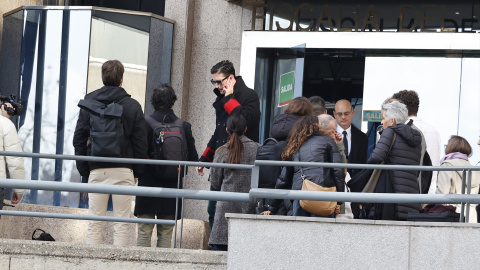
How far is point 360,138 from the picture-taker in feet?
32.8

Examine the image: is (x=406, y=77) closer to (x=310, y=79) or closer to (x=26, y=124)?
(x=310, y=79)

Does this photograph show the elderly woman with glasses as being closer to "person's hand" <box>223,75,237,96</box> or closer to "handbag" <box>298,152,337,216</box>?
"handbag" <box>298,152,337,216</box>

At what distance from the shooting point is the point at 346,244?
7.21 m

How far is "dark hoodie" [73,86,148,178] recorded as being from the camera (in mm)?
8742

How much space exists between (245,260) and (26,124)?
681 cm

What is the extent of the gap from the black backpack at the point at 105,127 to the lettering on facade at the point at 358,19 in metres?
5.30

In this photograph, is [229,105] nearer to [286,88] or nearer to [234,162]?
[234,162]

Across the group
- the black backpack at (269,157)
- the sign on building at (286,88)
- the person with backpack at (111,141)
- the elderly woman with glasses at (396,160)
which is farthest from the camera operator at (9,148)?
the sign on building at (286,88)

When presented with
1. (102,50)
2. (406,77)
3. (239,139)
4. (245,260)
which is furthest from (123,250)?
(406,77)

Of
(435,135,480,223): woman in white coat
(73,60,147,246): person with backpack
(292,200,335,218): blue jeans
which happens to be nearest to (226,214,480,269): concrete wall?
(292,200,335,218): blue jeans

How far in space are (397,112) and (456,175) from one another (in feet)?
3.86

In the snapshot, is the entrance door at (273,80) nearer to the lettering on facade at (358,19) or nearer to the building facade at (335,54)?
the building facade at (335,54)

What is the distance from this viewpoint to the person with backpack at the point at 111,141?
8.62 meters

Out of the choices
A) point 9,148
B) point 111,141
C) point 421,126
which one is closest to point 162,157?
point 111,141
